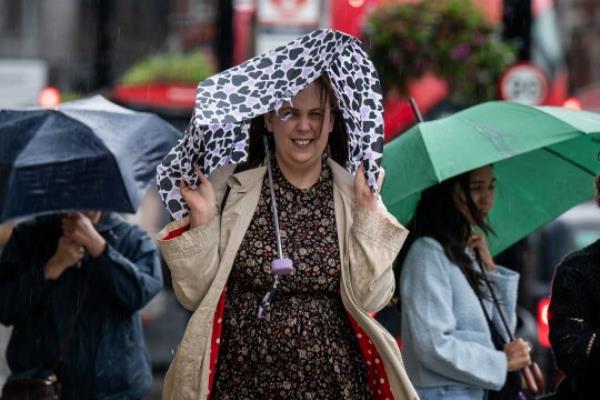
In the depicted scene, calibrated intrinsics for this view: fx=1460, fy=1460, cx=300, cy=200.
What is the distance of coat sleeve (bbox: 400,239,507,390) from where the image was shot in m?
5.52

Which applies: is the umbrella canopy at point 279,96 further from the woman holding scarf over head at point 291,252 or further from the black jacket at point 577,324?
the black jacket at point 577,324

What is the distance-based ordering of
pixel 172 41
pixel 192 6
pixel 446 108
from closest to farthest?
pixel 446 108
pixel 172 41
pixel 192 6

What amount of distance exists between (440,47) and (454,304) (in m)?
9.54

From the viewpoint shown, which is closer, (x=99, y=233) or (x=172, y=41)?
(x=99, y=233)

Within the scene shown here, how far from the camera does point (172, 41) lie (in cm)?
3222

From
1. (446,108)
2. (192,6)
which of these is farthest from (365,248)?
(192,6)

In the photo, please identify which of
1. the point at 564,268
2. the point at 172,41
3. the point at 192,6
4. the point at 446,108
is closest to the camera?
the point at 564,268

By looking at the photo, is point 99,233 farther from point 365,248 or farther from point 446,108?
point 446,108

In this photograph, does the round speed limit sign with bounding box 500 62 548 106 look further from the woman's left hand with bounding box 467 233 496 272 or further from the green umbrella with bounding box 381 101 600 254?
the woman's left hand with bounding box 467 233 496 272

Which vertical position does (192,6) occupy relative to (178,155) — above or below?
below

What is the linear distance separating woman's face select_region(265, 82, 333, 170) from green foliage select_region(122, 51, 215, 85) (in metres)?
18.0

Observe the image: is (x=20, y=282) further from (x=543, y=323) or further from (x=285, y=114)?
(x=543, y=323)

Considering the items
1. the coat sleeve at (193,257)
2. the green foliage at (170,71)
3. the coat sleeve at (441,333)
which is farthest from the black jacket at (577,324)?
the green foliage at (170,71)

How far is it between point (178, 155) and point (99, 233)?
5.89 ft
